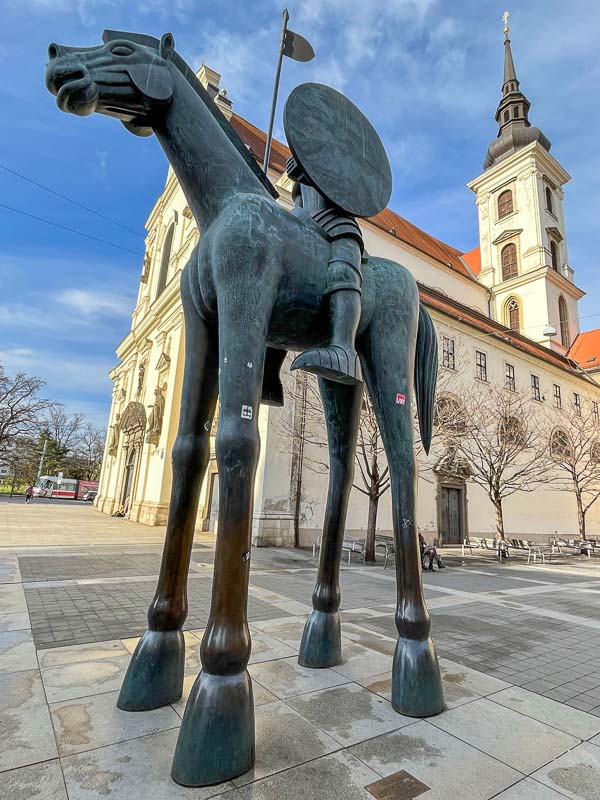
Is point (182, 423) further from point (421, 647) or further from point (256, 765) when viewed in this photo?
point (421, 647)

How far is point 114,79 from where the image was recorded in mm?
2773

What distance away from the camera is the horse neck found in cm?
292

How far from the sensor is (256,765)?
2.17 metres

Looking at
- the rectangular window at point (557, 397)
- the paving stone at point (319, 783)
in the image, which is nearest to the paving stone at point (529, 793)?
the paving stone at point (319, 783)

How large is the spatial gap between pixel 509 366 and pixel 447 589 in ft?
68.7

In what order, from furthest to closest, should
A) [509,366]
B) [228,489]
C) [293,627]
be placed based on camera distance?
1. [509,366]
2. [293,627]
3. [228,489]

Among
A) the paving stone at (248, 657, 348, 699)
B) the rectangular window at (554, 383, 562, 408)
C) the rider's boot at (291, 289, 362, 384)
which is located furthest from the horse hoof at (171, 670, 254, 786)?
the rectangular window at (554, 383, 562, 408)

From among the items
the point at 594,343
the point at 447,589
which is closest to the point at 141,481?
the point at 447,589

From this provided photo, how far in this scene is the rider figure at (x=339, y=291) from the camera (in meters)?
2.79

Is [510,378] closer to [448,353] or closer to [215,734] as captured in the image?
[448,353]

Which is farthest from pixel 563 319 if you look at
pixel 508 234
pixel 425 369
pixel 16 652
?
pixel 16 652

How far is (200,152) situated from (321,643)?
3.77 metres

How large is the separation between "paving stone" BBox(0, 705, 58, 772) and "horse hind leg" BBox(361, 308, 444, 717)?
201 cm

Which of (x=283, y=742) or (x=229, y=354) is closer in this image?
(x=283, y=742)
